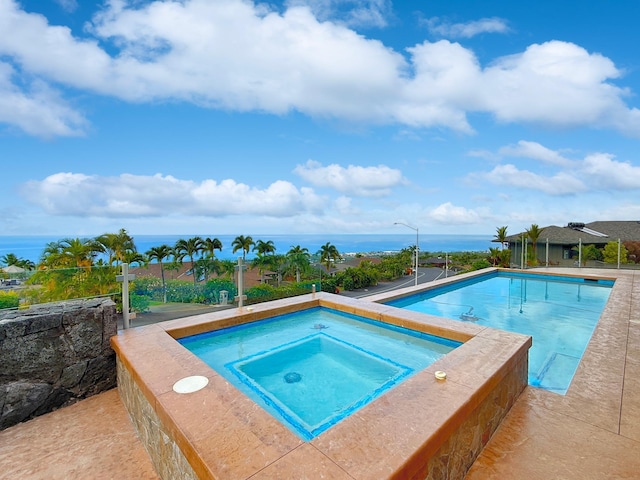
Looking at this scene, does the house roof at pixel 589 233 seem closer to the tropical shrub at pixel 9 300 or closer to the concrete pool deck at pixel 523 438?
the concrete pool deck at pixel 523 438

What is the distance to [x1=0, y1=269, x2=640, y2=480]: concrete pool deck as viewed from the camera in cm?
237

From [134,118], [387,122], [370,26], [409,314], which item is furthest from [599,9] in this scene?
[134,118]

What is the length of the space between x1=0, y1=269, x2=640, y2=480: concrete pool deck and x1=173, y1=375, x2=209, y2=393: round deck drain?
28.9 inches

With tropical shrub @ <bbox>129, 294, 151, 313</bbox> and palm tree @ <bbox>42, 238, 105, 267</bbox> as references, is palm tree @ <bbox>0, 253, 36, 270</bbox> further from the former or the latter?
tropical shrub @ <bbox>129, 294, 151, 313</bbox>

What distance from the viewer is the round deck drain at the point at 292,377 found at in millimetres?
4141

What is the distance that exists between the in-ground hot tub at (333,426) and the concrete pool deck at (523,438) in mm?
151

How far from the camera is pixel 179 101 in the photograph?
1461 centimetres

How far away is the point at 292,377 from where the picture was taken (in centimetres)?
423

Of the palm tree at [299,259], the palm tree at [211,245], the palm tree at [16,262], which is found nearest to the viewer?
the palm tree at [299,259]

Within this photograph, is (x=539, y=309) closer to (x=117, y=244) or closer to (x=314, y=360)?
(x=314, y=360)

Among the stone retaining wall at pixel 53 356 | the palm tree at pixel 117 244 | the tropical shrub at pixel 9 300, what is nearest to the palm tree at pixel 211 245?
the palm tree at pixel 117 244

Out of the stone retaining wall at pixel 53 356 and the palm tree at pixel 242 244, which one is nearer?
the stone retaining wall at pixel 53 356

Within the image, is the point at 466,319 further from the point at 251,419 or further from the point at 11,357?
the point at 11,357

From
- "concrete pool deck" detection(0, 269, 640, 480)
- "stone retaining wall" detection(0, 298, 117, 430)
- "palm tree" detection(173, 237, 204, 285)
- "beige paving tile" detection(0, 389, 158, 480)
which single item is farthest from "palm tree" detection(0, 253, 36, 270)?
"concrete pool deck" detection(0, 269, 640, 480)
